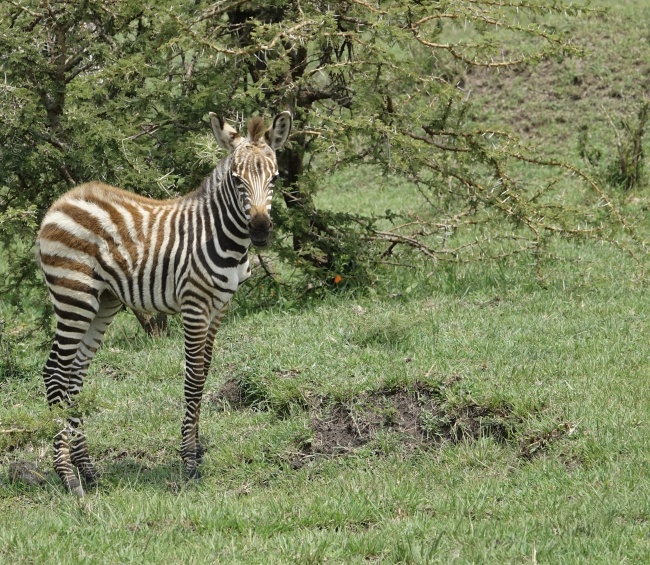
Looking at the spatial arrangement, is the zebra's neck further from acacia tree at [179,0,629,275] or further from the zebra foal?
acacia tree at [179,0,629,275]

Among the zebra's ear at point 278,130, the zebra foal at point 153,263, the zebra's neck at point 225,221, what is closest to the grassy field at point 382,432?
the zebra foal at point 153,263

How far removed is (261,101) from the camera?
10.9 metres

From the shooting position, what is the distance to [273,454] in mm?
7273

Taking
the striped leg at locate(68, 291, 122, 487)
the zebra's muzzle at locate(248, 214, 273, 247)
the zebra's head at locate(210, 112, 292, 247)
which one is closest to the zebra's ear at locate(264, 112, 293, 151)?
the zebra's head at locate(210, 112, 292, 247)

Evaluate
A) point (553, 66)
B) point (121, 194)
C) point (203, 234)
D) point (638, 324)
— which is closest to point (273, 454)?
point (203, 234)

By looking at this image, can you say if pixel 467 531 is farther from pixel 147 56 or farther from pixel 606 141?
pixel 606 141

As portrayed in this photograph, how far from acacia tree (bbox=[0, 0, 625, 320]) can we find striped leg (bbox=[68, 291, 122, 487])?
204cm

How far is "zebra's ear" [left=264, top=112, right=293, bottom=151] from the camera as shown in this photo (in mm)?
7191

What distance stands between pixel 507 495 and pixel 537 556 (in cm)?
93

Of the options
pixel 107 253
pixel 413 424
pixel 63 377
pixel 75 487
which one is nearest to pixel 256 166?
pixel 107 253

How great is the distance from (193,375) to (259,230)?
129 cm

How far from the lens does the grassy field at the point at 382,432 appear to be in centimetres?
550

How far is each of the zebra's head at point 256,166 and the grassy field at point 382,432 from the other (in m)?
1.56

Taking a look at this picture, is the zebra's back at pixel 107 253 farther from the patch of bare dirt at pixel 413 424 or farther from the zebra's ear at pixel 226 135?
the patch of bare dirt at pixel 413 424
